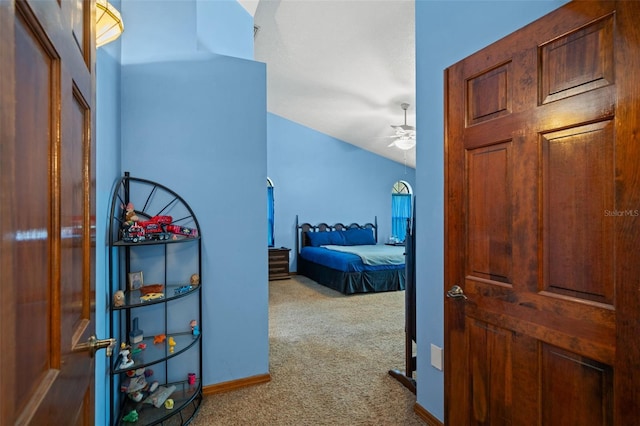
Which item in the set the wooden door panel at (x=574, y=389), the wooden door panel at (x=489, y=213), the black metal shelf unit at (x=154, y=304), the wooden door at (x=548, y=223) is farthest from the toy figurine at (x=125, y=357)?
the wooden door panel at (x=574, y=389)

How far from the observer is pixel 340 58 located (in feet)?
13.9

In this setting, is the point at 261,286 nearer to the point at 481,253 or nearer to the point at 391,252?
the point at 481,253

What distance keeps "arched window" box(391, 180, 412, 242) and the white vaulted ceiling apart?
2.19 metres

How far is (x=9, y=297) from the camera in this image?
46 cm

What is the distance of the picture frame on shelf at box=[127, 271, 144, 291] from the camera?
87.3 inches

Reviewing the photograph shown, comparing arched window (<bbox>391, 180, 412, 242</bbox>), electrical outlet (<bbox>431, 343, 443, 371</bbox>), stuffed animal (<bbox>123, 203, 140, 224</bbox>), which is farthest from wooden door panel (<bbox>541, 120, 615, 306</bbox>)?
arched window (<bbox>391, 180, 412, 242</bbox>)

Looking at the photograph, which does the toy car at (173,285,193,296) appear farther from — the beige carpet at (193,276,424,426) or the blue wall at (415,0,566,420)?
the blue wall at (415,0,566,420)

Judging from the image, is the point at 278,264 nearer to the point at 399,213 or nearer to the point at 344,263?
the point at 344,263

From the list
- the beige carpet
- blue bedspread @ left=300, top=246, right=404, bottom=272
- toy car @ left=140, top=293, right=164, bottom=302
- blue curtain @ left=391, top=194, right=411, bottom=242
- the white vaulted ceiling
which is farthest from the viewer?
blue curtain @ left=391, top=194, right=411, bottom=242

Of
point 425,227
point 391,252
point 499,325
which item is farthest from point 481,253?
point 391,252

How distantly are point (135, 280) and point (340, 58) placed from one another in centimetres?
342

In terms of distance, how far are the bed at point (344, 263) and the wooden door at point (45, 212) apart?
471cm

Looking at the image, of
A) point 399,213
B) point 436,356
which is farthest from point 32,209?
point 399,213

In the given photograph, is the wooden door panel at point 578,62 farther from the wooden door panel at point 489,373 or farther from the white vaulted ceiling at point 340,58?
the white vaulted ceiling at point 340,58
